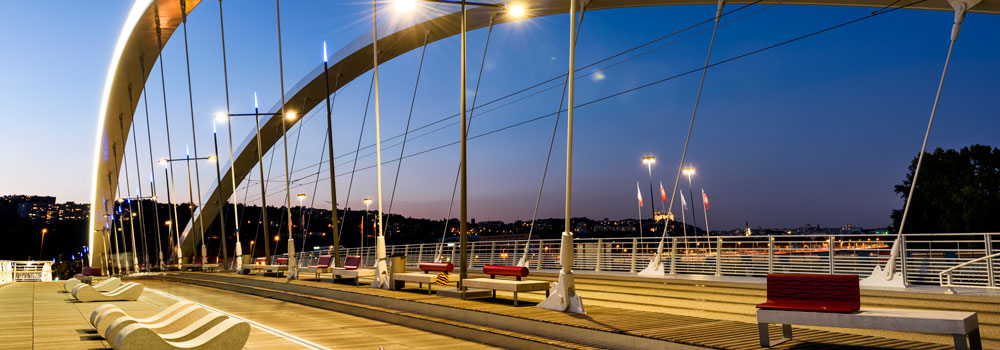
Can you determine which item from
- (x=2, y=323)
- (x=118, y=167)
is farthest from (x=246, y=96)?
(x=2, y=323)

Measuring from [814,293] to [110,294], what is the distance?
14433 millimetres

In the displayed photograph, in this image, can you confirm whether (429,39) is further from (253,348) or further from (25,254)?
(25,254)

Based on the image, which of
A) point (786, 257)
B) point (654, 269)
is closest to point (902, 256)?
point (786, 257)

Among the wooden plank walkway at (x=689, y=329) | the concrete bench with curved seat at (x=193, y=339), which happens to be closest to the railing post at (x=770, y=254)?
the wooden plank walkway at (x=689, y=329)

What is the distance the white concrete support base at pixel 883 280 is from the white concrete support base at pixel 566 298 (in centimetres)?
659

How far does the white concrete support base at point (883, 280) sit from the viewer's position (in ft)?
44.2

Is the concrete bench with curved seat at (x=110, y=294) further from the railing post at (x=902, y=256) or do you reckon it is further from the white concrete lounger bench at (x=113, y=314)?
the railing post at (x=902, y=256)

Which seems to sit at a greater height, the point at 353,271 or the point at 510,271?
the point at 510,271

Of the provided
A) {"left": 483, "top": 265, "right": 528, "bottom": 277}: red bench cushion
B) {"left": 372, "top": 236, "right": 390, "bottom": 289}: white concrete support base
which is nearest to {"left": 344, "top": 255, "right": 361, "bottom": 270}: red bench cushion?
{"left": 372, "top": 236, "right": 390, "bottom": 289}: white concrete support base

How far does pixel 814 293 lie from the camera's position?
7.39 m

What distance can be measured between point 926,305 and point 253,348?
30.5 ft

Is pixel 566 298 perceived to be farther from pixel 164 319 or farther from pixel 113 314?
pixel 113 314

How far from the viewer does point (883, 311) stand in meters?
7.04

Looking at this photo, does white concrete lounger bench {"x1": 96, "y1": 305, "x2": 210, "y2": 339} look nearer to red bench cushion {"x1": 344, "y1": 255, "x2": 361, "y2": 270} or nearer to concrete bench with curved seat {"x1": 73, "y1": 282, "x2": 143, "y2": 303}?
concrete bench with curved seat {"x1": 73, "y1": 282, "x2": 143, "y2": 303}
